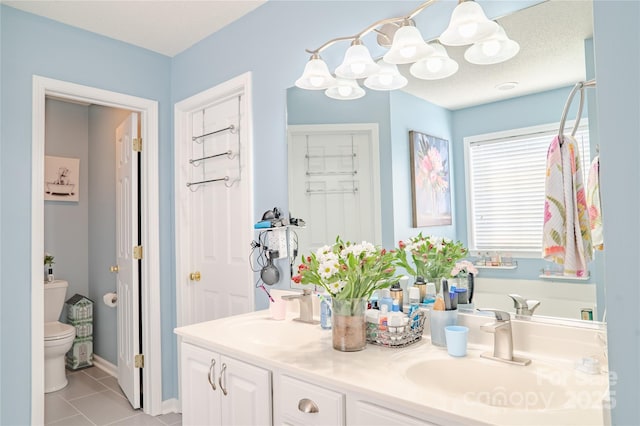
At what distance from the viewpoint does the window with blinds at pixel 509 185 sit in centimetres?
143

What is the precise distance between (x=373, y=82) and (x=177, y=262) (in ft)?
6.45

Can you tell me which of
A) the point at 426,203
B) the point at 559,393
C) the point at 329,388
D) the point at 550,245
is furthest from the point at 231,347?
the point at 550,245

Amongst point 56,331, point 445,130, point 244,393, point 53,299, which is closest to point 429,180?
point 445,130

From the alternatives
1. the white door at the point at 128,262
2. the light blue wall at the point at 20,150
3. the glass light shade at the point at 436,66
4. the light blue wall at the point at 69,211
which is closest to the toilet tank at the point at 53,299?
the light blue wall at the point at 69,211

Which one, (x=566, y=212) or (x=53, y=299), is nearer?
(x=566, y=212)

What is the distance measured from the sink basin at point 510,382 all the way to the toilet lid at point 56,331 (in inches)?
126

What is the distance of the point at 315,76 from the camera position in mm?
1878

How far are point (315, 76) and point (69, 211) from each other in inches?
Answer: 136

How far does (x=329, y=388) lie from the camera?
1.26m

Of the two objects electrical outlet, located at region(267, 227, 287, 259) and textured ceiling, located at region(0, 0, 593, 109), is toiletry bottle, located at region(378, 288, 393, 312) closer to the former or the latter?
electrical outlet, located at region(267, 227, 287, 259)

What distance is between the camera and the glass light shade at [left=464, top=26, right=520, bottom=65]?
1.48 metres

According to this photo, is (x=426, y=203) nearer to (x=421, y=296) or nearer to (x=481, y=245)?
(x=481, y=245)

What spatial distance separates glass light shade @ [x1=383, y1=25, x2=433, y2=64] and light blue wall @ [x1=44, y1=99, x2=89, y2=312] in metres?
3.84

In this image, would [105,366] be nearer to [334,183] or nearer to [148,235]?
[148,235]
